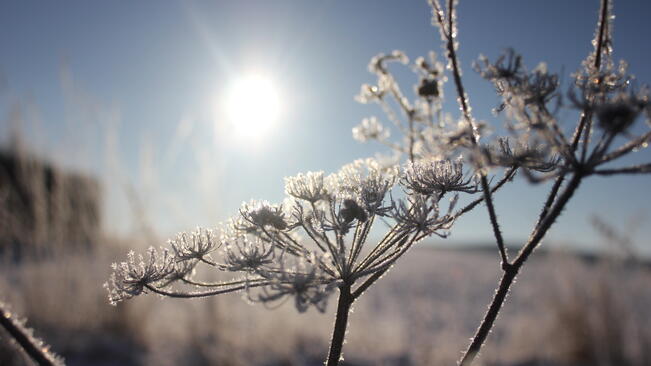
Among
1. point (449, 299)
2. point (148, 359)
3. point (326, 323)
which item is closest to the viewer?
point (148, 359)

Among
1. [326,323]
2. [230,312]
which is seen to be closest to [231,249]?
[230,312]

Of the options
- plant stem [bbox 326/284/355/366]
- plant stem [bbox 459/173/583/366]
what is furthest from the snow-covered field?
plant stem [bbox 459/173/583/366]

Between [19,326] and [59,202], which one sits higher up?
[59,202]

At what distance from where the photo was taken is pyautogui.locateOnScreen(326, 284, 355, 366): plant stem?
1064mm

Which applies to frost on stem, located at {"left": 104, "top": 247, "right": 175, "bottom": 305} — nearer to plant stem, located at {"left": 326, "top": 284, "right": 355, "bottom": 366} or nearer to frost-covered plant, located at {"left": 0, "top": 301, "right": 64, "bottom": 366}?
frost-covered plant, located at {"left": 0, "top": 301, "right": 64, "bottom": 366}

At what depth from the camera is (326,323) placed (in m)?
6.74

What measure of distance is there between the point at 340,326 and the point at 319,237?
0.71ft

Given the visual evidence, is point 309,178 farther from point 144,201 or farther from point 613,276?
point 613,276

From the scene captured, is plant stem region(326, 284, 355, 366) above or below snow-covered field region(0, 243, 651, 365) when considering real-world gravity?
above

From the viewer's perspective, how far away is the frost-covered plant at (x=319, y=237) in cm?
108

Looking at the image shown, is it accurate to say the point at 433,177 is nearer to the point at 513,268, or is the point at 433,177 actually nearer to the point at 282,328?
the point at 513,268

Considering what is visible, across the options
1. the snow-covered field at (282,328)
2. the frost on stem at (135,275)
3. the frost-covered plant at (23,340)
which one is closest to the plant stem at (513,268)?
the frost on stem at (135,275)

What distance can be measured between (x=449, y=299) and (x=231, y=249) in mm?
11184

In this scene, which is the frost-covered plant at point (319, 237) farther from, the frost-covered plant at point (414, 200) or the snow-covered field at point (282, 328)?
the snow-covered field at point (282, 328)
